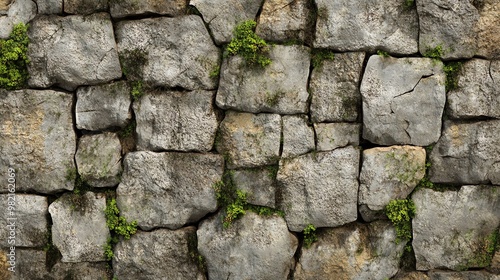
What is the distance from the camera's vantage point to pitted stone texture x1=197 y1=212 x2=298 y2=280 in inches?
188

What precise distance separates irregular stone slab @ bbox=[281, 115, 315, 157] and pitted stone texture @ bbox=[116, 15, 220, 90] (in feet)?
2.31

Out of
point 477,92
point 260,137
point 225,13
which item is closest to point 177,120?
point 260,137

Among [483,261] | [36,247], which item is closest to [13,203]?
[36,247]

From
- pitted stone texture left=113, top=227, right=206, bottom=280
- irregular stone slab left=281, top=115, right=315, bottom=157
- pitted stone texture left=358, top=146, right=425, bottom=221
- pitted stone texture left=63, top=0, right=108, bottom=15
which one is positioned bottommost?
pitted stone texture left=113, top=227, right=206, bottom=280

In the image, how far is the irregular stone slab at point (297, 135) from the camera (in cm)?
471

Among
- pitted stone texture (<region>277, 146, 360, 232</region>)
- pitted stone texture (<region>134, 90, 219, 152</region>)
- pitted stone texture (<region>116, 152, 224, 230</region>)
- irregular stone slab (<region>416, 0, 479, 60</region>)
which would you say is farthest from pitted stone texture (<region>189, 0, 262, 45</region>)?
irregular stone slab (<region>416, 0, 479, 60</region>)

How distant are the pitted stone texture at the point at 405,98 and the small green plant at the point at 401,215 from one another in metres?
0.49

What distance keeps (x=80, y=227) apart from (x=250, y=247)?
1492mm

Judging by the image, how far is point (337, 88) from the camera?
466 centimetres

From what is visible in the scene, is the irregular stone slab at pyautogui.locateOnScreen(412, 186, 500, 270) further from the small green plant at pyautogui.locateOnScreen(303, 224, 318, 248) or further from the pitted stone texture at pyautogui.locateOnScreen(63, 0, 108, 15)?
the pitted stone texture at pyautogui.locateOnScreen(63, 0, 108, 15)

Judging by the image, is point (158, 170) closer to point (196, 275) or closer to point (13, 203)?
point (196, 275)

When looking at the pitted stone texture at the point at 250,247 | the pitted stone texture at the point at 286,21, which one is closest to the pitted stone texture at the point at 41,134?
the pitted stone texture at the point at 250,247

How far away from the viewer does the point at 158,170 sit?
4863 millimetres

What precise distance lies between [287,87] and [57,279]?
2621 millimetres
